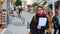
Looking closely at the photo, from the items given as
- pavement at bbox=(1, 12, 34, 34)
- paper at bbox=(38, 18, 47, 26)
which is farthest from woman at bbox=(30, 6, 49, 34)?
pavement at bbox=(1, 12, 34, 34)

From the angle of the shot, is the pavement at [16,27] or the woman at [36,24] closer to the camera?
the woman at [36,24]

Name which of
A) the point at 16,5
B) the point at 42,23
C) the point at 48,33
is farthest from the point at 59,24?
the point at 16,5

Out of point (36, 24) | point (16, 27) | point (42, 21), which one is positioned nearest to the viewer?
point (36, 24)

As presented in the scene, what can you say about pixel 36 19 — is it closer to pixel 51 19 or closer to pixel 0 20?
pixel 51 19

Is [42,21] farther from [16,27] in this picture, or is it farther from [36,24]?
[16,27]

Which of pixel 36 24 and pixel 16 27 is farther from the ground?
pixel 36 24

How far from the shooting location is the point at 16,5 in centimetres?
2619

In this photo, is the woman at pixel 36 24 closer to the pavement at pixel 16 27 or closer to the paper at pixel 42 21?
the paper at pixel 42 21

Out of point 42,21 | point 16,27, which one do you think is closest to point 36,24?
point 42,21

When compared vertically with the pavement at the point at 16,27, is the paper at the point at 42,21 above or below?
above

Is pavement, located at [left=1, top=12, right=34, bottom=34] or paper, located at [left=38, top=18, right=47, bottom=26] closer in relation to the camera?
paper, located at [left=38, top=18, right=47, bottom=26]

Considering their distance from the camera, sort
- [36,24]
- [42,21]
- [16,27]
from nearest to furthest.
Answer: [36,24], [42,21], [16,27]

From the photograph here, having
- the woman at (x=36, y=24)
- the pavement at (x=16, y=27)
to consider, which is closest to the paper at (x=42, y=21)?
the woman at (x=36, y=24)

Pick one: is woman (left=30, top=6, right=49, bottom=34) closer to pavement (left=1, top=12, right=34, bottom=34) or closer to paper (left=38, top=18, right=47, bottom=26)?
paper (left=38, top=18, right=47, bottom=26)
